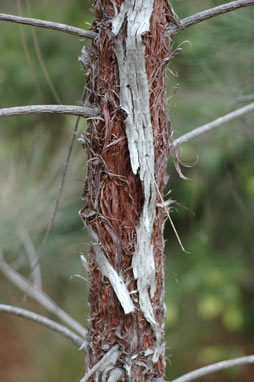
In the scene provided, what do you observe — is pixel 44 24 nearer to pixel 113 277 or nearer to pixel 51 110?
pixel 51 110

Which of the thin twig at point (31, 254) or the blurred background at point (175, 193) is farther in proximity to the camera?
the blurred background at point (175, 193)

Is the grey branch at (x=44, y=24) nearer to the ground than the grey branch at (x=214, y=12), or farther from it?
Result: farther from it

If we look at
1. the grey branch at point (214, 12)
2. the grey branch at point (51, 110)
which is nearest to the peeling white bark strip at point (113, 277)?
the grey branch at point (51, 110)

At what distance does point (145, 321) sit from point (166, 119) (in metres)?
0.21

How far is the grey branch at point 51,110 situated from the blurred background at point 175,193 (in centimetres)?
26

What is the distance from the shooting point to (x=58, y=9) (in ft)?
6.84

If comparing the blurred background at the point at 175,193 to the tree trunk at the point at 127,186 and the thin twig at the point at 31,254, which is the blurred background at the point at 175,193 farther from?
the tree trunk at the point at 127,186

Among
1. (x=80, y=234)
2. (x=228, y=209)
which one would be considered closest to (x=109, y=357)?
(x=80, y=234)

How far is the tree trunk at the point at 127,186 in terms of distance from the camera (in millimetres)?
446

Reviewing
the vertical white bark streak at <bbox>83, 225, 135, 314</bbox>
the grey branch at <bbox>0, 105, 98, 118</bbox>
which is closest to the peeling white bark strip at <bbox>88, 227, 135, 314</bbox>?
the vertical white bark streak at <bbox>83, 225, 135, 314</bbox>

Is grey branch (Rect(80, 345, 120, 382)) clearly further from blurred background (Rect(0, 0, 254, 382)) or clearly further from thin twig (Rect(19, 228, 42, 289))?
blurred background (Rect(0, 0, 254, 382))

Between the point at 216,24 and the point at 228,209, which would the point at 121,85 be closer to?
the point at 216,24

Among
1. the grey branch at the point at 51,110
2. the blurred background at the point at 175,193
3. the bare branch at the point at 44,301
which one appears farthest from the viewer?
the blurred background at the point at 175,193

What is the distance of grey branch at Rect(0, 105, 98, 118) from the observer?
0.39 metres
